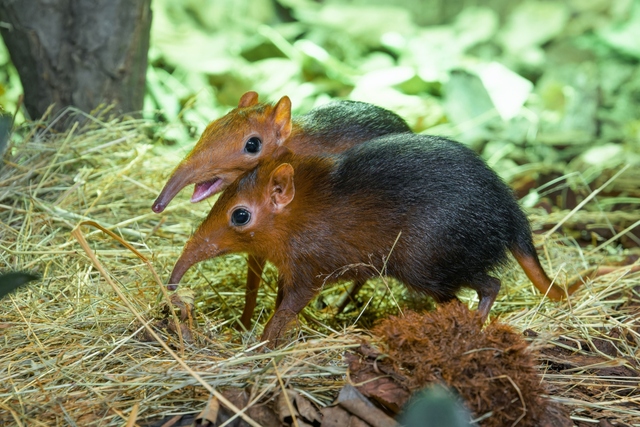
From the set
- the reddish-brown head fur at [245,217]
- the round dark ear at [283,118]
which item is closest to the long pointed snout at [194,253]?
the reddish-brown head fur at [245,217]

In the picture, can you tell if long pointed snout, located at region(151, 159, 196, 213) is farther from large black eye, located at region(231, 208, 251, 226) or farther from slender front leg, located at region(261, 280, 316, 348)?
slender front leg, located at region(261, 280, 316, 348)

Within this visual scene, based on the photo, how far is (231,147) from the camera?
Result: 4.01 m

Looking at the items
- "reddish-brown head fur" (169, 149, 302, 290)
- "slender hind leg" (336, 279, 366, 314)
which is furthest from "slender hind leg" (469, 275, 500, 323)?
"reddish-brown head fur" (169, 149, 302, 290)

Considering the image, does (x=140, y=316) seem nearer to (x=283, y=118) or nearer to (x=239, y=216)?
(x=239, y=216)

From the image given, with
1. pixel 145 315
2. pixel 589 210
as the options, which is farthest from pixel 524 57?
pixel 145 315

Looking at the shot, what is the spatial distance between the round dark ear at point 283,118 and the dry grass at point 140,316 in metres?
1.05

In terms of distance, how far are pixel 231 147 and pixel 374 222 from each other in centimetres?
100

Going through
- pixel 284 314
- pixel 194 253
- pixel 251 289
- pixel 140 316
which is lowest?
pixel 251 289

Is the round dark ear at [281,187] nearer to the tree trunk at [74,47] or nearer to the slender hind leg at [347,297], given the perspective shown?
the slender hind leg at [347,297]

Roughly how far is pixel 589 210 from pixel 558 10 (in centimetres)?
545

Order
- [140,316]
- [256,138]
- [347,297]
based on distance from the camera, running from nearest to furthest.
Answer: [140,316] < [256,138] < [347,297]

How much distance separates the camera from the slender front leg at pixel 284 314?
354cm

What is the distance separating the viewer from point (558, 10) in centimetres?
1044

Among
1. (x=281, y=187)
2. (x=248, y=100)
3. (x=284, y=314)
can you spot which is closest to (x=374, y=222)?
(x=281, y=187)
